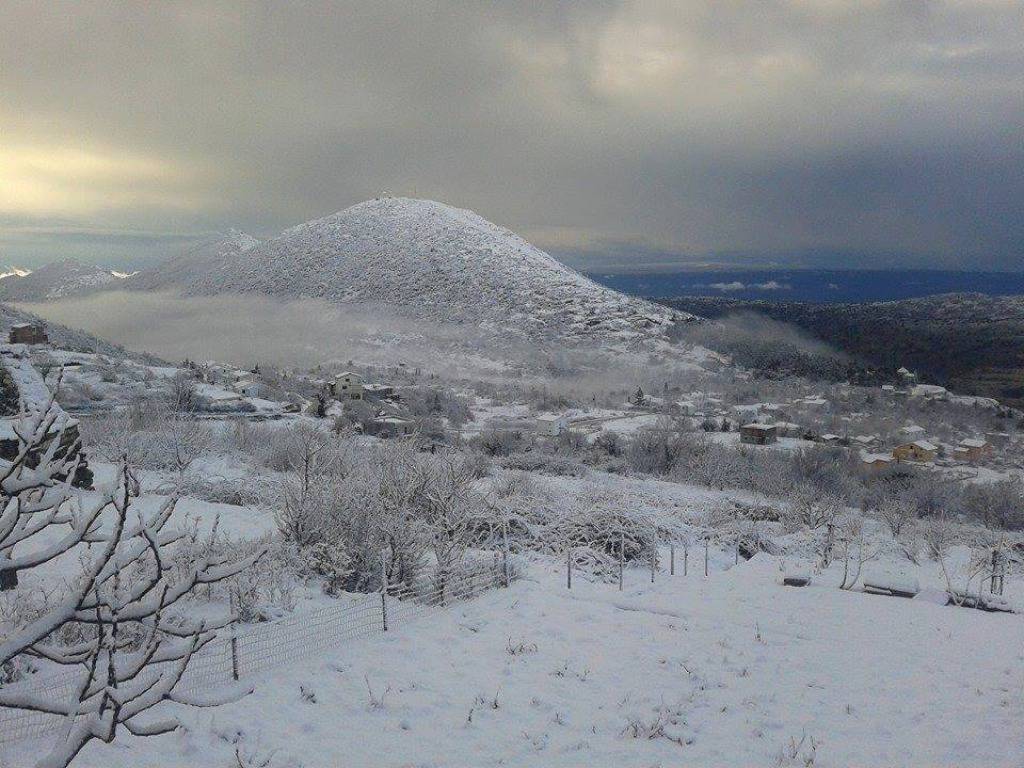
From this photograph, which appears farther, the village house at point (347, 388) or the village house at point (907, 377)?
the village house at point (907, 377)

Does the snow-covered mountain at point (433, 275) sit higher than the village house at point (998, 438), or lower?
higher

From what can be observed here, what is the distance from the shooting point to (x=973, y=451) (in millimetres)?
41906

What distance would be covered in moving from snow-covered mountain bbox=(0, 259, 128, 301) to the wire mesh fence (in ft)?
523

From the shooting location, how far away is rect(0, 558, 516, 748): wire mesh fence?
20.0ft

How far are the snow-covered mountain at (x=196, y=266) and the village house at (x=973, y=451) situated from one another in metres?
109

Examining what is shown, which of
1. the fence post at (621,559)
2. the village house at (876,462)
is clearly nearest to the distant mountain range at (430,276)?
the village house at (876,462)

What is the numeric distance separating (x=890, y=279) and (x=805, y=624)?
173306mm

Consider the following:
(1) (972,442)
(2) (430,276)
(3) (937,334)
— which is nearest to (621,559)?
(1) (972,442)

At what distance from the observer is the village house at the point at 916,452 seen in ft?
132

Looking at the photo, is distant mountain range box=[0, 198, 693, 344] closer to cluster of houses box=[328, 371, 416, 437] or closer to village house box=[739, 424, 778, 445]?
cluster of houses box=[328, 371, 416, 437]

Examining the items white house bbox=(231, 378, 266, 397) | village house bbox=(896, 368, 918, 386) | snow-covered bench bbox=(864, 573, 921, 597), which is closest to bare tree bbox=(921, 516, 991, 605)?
snow-covered bench bbox=(864, 573, 921, 597)

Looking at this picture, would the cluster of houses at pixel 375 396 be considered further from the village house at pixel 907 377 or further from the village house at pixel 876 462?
the village house at pixel 907 377

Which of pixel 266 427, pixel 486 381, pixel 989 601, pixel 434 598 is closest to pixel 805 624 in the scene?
pixel 989 601

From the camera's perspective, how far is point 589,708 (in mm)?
7082
